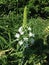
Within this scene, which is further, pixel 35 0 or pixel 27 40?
pixel 35 0

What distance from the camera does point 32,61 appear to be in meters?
3.81

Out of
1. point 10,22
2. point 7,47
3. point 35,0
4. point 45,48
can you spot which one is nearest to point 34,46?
point 45,48

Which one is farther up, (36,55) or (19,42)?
(19,42)

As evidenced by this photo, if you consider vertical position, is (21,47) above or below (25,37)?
below

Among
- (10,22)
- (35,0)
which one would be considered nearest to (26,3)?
(35,0)

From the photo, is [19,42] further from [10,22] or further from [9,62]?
[10,22]

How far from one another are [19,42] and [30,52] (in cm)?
25

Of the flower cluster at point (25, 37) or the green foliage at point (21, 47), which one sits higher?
the flower cluster at point (25, 37)

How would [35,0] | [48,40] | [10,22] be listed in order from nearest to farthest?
[48,40] → [10,22] → [35,0]

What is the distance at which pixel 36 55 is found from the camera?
3885mm

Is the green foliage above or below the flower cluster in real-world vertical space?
below

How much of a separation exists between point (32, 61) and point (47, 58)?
1.18 feet

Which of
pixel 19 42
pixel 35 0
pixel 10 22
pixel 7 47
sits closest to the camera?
pixel 19 42

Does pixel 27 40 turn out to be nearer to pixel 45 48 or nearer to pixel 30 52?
pixel 30 52
